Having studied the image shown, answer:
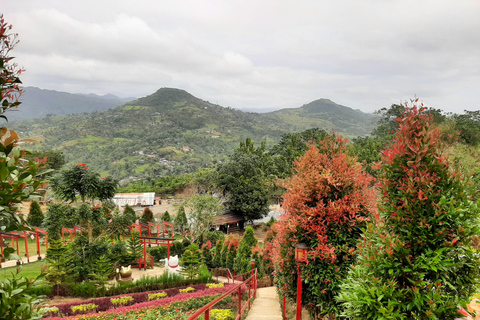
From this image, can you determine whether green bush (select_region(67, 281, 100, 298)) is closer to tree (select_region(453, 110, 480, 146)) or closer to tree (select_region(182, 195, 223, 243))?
tree (select_region(182, 195, 223, 243))

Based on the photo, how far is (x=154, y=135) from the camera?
93.5 meters

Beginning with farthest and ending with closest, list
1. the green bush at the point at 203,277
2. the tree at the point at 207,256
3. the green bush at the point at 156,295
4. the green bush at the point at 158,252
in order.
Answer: the green bush at the point at 158,252, the tree at the point at 207,256, the green bush at the point at 203,277, the green bush at the point at 156,295

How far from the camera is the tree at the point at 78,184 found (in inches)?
414

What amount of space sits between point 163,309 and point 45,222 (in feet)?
25.2

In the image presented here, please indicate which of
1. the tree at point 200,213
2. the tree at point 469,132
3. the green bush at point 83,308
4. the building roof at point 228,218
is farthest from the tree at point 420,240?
the tree at point 469,132

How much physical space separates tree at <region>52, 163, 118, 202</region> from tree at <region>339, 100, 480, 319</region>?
10.4 m

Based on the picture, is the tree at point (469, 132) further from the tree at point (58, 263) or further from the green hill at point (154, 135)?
the green hill at point (154, 135)

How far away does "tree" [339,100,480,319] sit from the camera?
2662 mm

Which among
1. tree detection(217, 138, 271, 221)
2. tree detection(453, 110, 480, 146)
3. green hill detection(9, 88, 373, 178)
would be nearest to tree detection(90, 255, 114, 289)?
tree detection(217, 138, 271, 221)

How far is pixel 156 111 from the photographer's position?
125062 millimetres

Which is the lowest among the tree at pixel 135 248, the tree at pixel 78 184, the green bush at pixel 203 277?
the green bush at pixel 203 277

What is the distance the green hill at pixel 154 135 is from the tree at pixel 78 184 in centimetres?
3520

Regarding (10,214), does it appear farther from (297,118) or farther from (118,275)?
(297,118)

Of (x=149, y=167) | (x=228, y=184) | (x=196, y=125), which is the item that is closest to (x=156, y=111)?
(x=196, y=125)
